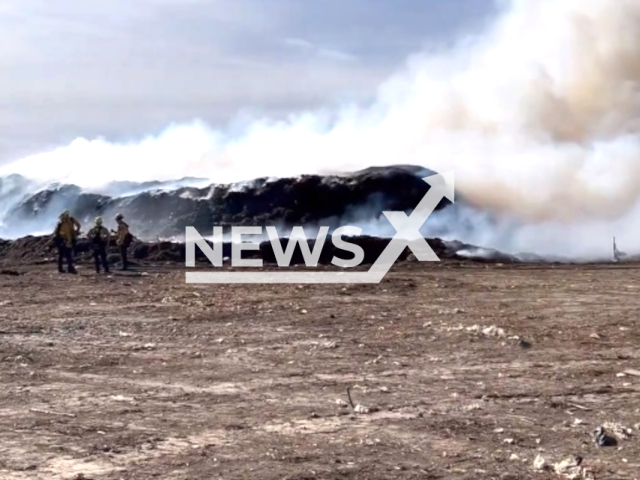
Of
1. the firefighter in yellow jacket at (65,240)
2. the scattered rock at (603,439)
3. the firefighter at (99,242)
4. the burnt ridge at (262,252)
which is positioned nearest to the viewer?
the scattered rock at (603,439)

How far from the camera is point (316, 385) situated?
8688 millimetres

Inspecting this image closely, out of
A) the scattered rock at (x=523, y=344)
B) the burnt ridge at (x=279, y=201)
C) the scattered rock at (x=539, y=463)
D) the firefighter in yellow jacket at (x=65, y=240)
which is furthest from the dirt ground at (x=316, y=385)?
the burnt ridge at (x=279, y=201)

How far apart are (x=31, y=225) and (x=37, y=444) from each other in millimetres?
29517

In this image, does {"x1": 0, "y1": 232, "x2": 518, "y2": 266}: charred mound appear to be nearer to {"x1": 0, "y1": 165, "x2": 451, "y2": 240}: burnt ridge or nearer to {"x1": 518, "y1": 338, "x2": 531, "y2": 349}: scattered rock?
{"x1": 0, "y1": 165, "x2": 451, "y2": 240}: burnt ridge

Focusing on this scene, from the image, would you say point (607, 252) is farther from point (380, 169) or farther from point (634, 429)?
point (634, 429)

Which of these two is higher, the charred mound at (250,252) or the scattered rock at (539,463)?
the charred mound at (250,252)

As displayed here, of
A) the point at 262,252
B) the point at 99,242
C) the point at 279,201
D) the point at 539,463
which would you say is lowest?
the point at 539,463

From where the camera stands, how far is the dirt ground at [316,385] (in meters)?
6.25

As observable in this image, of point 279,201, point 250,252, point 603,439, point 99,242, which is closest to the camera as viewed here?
point 603,439

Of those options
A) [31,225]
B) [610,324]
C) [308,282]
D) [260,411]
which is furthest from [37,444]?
[31,225]

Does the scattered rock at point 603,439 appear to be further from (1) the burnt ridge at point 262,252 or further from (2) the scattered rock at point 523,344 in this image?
(1) the burnt ridge at point 262,252

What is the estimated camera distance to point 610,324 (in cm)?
→ 1232

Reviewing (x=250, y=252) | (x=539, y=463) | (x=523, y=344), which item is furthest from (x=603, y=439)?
(x=250, y=252)

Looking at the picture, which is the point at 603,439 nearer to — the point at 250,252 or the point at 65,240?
the point at 65,240
